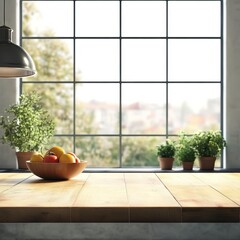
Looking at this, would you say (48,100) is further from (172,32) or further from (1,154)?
(1,154)

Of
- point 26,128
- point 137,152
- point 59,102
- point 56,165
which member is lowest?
point 137,152

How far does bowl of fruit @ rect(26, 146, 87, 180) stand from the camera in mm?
2873

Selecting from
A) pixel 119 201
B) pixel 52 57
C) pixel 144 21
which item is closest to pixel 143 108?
pixel 144 21

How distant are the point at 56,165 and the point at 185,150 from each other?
294 cm

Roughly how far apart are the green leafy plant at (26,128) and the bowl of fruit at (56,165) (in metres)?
2.61

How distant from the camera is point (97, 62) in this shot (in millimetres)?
20172

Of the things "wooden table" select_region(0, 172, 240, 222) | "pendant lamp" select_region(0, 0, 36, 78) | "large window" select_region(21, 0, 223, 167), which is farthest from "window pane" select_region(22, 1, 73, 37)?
"wooden table" select_region(0, 172, 240, 222)

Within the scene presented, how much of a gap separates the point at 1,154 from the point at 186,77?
1399cm

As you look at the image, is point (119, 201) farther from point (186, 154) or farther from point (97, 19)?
point (97, 19)

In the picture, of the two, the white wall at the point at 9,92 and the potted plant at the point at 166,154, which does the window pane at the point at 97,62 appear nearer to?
the white wall at the point at 9,92

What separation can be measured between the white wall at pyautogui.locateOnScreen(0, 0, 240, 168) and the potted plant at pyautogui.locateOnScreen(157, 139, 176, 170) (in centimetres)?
63

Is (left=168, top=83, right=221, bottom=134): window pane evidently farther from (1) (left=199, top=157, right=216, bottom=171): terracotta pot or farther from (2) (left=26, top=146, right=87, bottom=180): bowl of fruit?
(2) (left=26, top=146, right=87, bottom=180): bowl of fruit

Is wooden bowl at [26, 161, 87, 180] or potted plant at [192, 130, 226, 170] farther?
potted plant at [192, 130, 226, 170]

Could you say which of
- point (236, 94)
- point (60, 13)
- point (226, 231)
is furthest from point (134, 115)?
point (226, 231)
